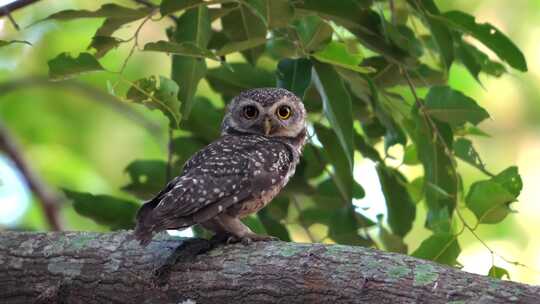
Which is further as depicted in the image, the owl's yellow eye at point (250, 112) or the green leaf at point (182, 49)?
the owl's yellow eye at point (250, 112)

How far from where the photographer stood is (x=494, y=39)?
4.14m

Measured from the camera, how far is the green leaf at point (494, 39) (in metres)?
4.11

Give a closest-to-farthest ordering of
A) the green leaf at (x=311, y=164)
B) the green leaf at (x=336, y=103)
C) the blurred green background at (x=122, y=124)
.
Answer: the green leaf at (x=336, y=103)
the green leaf at (x=311, y=164)
the blurred green background at (x=122, y=124)

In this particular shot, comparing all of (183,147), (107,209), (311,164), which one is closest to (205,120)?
(183,147)

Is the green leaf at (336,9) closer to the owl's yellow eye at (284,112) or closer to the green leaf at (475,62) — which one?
the green leaf at (475,62)

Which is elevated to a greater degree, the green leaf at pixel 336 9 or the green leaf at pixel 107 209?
the green leaf at pixel 336 9

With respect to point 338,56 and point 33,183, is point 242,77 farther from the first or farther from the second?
point 33,183

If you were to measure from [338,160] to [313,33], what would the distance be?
0.60 m

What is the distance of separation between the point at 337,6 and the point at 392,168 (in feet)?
2.75

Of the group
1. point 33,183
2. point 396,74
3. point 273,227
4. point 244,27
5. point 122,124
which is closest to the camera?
point 244,27

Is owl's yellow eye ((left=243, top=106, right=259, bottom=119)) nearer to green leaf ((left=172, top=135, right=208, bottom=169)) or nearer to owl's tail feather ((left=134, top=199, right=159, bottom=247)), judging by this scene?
green leaf ((left=172, top=135, right=208, bottom=169))

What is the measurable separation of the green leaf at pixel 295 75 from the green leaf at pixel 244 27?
0.76 ft

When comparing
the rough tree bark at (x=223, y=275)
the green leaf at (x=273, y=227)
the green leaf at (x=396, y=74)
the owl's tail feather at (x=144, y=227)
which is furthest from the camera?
the green leaf at (x=273, y=227)

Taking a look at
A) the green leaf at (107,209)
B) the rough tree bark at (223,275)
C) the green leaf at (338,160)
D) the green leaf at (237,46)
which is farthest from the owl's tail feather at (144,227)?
the green leaf at (107,209)
